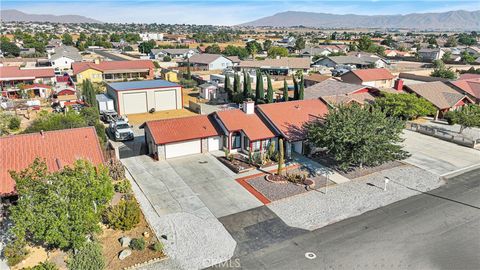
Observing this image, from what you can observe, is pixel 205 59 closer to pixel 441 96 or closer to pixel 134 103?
pixel 134 103

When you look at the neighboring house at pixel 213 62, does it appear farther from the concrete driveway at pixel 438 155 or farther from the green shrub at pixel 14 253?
the green shrub at pixel 14 253

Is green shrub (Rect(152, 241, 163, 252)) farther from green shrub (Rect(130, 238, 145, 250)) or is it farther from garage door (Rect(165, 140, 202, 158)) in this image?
garage door (Rect(165, 140, 202, 158))

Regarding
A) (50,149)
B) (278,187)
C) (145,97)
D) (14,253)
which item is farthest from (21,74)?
(278,187)

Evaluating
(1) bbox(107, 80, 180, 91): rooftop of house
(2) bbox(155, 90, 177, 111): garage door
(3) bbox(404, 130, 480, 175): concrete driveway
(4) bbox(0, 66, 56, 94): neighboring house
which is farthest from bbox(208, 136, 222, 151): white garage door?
(4) bbox(0, 66, 56, 94): neighboring house

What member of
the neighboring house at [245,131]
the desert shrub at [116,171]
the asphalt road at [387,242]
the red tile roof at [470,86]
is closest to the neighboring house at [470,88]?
the red tile roof at [470,86]

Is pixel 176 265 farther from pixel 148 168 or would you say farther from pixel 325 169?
pixel 325 169

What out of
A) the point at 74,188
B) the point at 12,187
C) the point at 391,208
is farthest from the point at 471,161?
the point at 12,187
